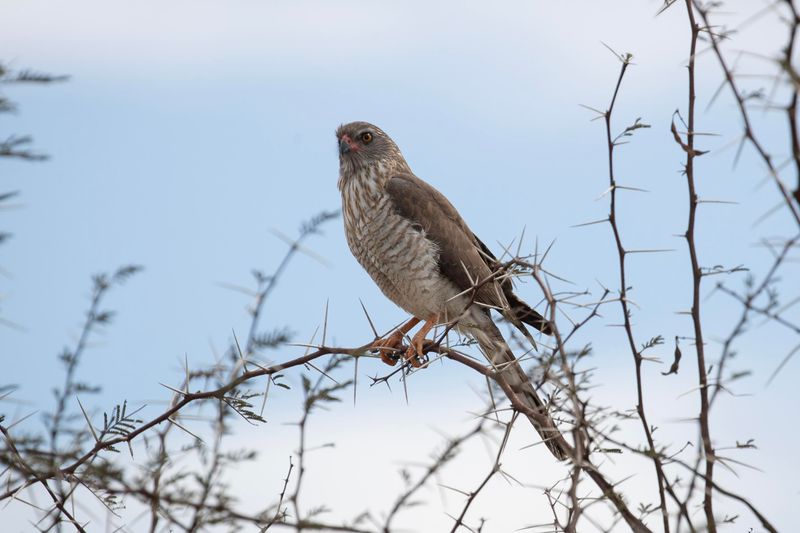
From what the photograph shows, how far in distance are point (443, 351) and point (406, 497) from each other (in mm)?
1121

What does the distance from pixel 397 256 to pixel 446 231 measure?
0.37 meters

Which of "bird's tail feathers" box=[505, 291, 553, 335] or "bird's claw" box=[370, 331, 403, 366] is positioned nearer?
"bird's tail feathers" box=[505, 291, 553, 335]

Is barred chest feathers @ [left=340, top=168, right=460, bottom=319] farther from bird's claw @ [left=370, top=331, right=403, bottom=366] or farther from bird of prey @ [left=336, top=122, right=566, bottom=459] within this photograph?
bird's claw @ [left=370, top=331, right=403, bottom=366]

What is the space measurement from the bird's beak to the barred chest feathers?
724 millimetres

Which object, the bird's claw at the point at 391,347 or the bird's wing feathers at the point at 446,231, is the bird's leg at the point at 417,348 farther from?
the bird's wing feathers at the point at 446,231

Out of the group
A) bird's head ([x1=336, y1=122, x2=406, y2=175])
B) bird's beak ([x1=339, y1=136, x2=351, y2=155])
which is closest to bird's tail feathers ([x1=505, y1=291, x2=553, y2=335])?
bird's head ([x1=336, y1=122, x2=406, y2=175])

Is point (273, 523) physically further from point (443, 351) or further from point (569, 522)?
point (443, 351)

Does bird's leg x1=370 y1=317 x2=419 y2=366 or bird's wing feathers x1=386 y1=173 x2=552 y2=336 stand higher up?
bird's wing feathers x1=386 y1=173 x2=552 y2=336

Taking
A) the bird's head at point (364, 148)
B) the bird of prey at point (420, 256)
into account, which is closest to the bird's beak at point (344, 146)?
the bird's head at point (364, 148)

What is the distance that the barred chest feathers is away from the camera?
18.2 feet

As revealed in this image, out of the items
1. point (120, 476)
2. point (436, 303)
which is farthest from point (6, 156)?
point (436, 303)

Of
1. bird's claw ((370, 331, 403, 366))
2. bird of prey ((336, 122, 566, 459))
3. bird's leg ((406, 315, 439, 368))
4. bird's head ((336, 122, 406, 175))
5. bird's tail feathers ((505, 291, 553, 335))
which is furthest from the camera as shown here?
bird's head ((336, 122, 406, 175))

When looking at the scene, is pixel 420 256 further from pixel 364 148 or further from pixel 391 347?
pixel 364 148

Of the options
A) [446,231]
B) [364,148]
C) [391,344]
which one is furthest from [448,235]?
[364,148]
